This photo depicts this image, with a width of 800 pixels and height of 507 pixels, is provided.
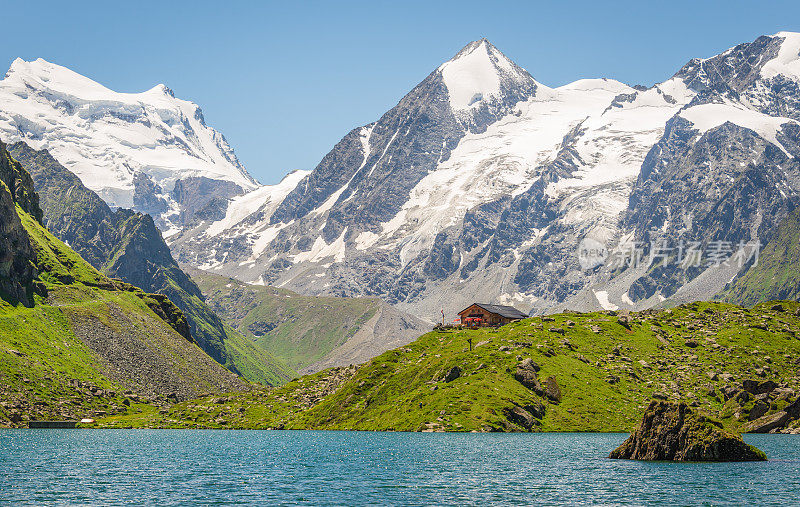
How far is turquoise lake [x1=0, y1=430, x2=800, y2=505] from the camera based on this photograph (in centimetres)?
8194

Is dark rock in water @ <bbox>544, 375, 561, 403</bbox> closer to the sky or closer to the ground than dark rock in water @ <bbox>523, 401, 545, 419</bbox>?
closer to the sky

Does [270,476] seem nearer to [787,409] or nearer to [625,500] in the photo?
[625,500]

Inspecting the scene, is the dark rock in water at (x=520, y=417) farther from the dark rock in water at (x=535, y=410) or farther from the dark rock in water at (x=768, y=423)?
the dark rock in water at (x=768, y=423)

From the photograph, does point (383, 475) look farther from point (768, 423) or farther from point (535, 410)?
point (768, 423)

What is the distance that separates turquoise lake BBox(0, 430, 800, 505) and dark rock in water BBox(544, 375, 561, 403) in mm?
35460

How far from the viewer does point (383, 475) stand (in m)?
102

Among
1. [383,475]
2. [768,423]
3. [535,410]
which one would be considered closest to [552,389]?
[535,410]

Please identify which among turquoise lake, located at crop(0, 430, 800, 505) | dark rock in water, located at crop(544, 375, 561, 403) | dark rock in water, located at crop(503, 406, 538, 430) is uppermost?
dark rock in water, located at crop(544, 375, 561, 403)

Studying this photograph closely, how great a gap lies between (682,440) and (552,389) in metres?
77.2

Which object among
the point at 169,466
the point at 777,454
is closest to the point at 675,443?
the point at 777,454

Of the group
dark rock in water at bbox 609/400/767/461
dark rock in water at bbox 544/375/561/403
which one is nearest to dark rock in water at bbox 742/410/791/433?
dark rock in water at bbox 544/375/561/403

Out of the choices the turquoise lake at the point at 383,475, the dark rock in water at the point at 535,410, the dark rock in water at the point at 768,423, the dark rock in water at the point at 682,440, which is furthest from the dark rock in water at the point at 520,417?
the dark rock in water at the point at 682,440

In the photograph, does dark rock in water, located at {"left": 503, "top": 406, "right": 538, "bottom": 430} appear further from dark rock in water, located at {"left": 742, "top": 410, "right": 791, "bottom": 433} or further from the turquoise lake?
dark rock in water, located at {"left": 742, "top": 410, "right": 791, "bottom": 433}

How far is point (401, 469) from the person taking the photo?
358 feet
